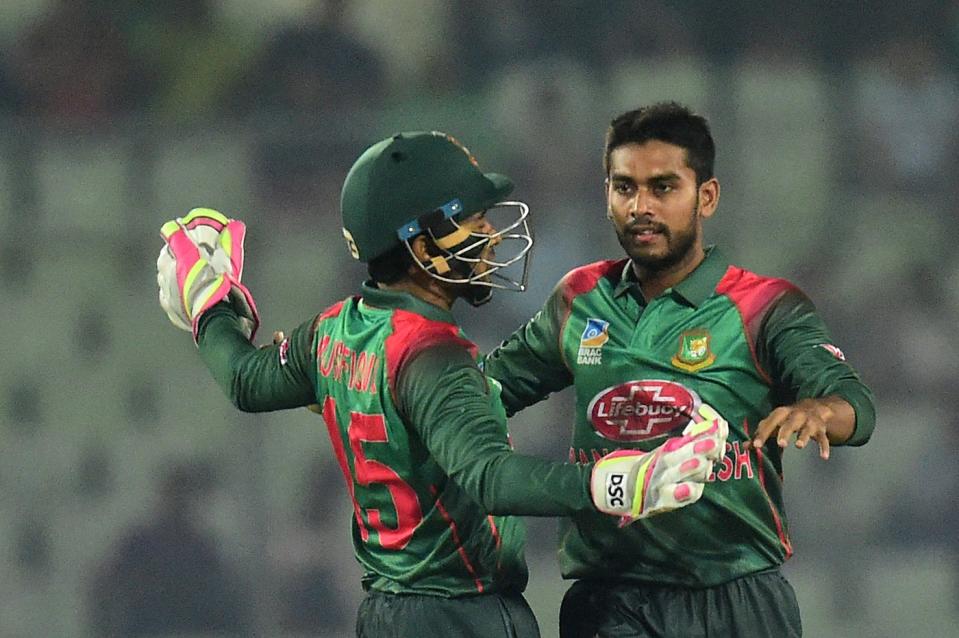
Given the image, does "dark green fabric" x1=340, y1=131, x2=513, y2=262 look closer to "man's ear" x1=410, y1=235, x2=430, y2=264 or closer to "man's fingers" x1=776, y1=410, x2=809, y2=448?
"man's ear" x1=410, y1=235, x2=430, y2=264

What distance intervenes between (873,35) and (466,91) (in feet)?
4.10

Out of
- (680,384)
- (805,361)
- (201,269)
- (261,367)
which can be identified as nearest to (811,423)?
(805,361)

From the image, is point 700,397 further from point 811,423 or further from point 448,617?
point 448,617

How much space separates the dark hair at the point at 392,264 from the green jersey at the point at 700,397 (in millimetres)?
340

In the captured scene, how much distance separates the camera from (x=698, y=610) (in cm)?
234

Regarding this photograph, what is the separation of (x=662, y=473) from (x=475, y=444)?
0.25 meters

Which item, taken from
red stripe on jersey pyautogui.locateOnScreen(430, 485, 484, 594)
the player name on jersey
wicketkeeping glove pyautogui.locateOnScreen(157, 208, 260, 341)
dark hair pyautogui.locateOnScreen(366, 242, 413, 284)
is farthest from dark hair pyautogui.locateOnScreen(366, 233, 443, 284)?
wicketkeeping glove pyautogui.locateOnScreen(157, 208, 260, 341)

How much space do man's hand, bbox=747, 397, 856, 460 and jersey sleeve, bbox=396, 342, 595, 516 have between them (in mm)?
247

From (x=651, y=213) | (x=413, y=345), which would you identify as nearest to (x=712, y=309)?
(x=651, y=213)

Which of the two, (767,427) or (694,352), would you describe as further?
(694,352)

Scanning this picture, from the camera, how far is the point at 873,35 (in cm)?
476

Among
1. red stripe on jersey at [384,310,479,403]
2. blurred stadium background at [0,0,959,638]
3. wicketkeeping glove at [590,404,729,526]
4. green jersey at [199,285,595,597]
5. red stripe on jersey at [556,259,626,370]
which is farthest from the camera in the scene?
blurred stadium background at [0,0,959,638]

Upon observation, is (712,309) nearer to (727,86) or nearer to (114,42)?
(727,86)

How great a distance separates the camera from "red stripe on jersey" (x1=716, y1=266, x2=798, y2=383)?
2332 millimetres
